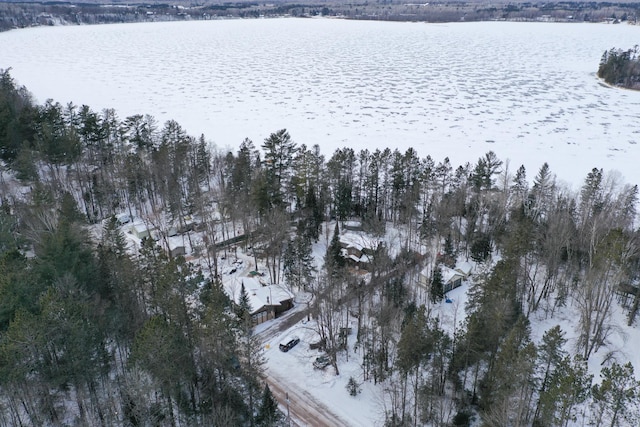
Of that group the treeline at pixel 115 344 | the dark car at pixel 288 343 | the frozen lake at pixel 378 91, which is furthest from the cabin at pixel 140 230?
the frozen lake at pixel 378 91

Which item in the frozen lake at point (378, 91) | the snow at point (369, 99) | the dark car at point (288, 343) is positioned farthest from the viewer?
the frozen lake at point (378, 91)

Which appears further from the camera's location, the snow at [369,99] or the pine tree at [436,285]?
the pine tree at [436,285]

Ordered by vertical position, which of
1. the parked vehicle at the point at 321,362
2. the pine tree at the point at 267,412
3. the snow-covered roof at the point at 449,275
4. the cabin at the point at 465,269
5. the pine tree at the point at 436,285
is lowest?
the parked vehicle at the point at 321,362

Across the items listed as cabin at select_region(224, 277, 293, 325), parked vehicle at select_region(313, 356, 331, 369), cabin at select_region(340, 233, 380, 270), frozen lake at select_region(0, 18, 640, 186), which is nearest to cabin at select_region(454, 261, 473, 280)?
cabin at select_region(340, 233, 380, 270)

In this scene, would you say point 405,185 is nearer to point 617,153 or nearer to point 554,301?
point 554,301

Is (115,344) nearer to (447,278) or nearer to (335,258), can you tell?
(335,258)

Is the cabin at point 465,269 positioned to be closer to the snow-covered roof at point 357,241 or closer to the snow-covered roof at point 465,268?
the snow-covered roof at point 465,268

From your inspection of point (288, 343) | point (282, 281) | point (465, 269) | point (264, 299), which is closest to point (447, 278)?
point (465, 269)
